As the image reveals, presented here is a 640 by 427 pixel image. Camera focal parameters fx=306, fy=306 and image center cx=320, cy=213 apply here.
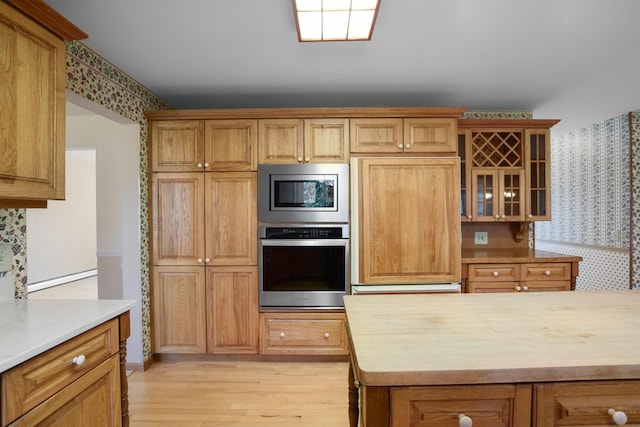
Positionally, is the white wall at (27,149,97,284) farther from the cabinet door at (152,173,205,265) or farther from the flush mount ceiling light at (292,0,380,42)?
the flush mount ceiling light at (292,0,380,42)

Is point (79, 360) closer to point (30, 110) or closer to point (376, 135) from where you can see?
point (30, 110)

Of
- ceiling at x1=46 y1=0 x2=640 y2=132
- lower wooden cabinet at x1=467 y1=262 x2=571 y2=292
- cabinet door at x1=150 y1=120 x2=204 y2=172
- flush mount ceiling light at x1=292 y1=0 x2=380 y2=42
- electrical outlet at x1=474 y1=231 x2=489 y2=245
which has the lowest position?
lower wooden cabinet at x1=467 y1=262 x2=571 y2=292

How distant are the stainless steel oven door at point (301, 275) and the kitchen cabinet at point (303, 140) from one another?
2.34 feet

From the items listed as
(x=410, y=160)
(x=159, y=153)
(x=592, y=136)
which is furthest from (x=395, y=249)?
(x=592, y=136)

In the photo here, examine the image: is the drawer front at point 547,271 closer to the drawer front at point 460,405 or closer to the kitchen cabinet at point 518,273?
the kitchen cabinet at point 518,273

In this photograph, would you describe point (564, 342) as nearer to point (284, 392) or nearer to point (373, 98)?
point (284, 392)

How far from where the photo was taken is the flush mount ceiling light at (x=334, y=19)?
1517 mm

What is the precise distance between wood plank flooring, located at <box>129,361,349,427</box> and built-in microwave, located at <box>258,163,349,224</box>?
4.04 feet

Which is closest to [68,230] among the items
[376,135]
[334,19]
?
[376,135]

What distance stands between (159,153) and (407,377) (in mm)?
2580

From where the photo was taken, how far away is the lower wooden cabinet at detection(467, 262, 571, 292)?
263 centimetres

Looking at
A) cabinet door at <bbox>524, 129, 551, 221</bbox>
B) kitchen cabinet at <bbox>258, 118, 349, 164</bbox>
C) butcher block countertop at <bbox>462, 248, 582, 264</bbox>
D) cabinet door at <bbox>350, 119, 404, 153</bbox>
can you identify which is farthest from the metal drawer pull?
cabinet door at <bbox>524, 129, 551, 221</bbox>

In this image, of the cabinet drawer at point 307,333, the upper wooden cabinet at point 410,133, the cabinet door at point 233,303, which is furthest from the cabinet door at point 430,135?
the cabinet door at point 233,303

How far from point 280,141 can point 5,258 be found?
1.83 m
